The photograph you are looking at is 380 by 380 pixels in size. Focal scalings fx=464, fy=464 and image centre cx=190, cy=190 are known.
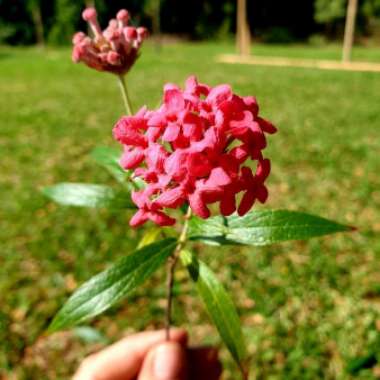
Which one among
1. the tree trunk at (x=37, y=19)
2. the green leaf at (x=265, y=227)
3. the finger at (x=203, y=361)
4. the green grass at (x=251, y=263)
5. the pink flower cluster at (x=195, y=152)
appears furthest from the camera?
the tree trunk at (x=37, y=19)

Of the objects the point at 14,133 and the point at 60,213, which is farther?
the point at 14,133

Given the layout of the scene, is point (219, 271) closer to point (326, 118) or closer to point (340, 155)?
point (340, 155)

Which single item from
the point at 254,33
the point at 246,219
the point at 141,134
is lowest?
the point at 254,33

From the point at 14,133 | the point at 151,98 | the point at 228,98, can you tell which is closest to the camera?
the point at 228,98

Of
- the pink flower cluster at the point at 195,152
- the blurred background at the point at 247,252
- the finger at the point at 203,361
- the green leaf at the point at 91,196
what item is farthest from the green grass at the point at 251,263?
the pink flower cluster at the point at 195,152

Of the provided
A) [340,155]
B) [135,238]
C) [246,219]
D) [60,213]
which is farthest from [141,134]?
[340,155]

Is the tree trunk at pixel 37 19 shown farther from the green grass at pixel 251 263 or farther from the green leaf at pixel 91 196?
the green leaf at pixel 91 196

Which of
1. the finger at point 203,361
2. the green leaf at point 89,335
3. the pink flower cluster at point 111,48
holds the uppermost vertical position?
the pink flower cluster at point 111,48

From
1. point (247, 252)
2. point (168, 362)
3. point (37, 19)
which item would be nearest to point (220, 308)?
point (168, 362)

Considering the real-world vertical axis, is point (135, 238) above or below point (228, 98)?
below
